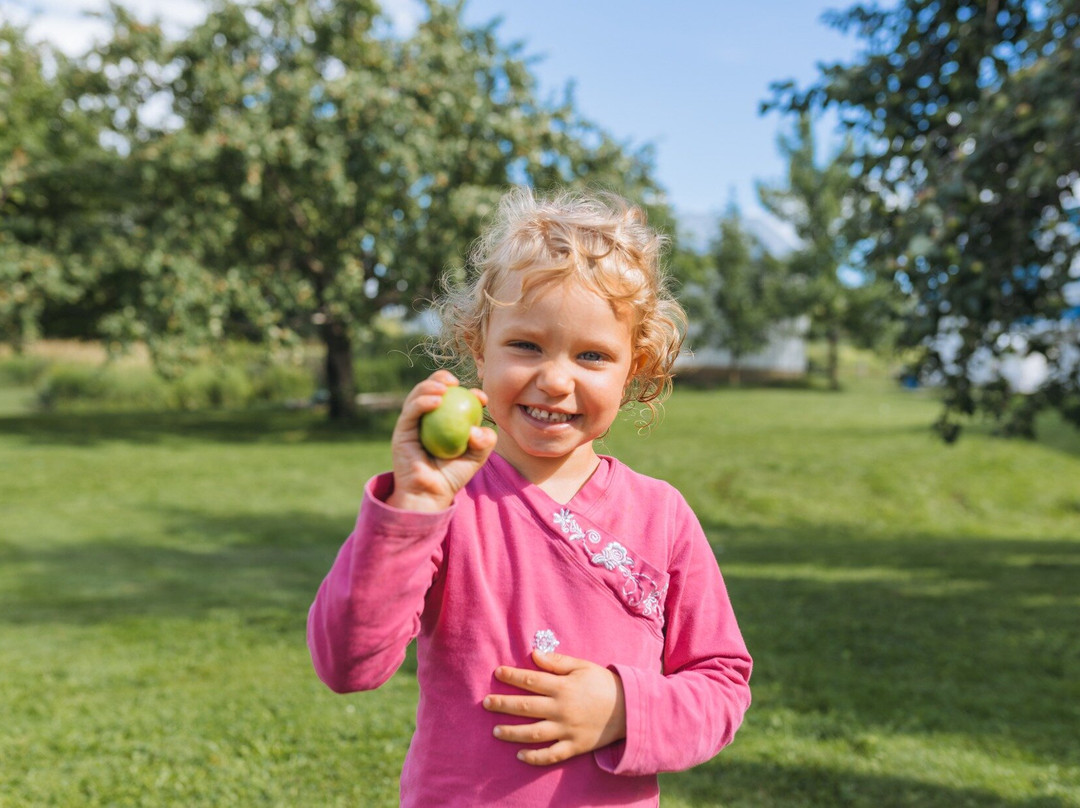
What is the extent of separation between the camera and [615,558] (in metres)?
1.74

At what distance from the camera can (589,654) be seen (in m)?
1.70

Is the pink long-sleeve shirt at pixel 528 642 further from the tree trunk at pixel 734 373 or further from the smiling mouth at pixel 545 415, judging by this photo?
the tree trunk at pixel 734 373

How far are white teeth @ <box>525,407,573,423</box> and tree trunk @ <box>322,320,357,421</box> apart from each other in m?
19.2

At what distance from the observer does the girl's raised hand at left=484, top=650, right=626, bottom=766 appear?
1611 mm

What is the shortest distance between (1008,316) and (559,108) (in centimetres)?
1466

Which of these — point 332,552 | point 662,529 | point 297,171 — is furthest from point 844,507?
point 662,529

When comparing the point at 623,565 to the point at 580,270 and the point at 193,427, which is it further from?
the point at 193,427

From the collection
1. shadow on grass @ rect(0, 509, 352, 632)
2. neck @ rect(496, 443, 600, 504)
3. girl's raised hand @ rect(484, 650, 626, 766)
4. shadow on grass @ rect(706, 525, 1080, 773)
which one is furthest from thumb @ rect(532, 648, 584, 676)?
shadow on grass @ rect(0, 509, 352, 632)

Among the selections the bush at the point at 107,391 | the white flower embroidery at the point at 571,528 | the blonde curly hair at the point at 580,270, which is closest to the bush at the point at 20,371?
the bush at the point at 107,391

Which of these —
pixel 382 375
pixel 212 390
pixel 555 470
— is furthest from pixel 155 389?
pixel 555 470

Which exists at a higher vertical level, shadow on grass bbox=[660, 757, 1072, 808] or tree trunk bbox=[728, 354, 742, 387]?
shadow on grass bbox=[660, 757, 1072, 808]

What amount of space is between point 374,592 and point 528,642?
1.09 ft

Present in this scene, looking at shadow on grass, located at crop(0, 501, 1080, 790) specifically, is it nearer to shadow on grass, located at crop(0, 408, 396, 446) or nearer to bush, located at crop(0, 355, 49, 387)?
shadow on grass, located at crop(0, 408, 396, 446)

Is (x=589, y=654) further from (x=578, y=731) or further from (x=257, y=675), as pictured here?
(x=257, y=675)
